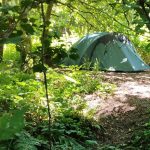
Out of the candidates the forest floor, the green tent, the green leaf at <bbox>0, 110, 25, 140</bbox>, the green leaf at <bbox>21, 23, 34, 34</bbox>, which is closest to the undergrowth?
the forest floor

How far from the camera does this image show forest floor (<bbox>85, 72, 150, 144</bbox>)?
219 inches

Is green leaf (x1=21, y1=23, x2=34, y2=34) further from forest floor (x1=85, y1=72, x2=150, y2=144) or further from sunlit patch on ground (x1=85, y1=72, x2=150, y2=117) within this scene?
sunlit patch on ground (x1=85, y1=72, x2=150, y2=117)

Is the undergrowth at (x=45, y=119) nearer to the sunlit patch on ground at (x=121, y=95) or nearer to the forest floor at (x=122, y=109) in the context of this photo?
the forest floor at (x=122, y=109)

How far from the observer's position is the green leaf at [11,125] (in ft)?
2.09

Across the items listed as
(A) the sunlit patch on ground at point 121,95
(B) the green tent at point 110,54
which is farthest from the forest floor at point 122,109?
(B) the green tent at point 110,54

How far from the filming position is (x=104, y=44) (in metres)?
11.4

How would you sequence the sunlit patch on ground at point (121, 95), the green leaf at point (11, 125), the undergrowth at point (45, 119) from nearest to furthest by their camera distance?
the green leaf at point (11, 125)
the undergrowth at point (45, 119)
the sunlit patch on ground at point (121, 95)

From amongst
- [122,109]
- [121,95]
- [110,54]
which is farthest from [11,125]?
[110,54]

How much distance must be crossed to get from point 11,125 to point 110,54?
34.9 ft

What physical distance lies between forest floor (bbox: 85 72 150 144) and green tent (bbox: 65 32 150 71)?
6.88 ft

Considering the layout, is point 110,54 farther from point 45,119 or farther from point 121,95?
point 45,119

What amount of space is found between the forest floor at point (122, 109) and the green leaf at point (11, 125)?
179 inches

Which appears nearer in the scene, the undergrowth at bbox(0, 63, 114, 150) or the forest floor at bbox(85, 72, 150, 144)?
the undergrowth at bbox(0, 63, 114, 150)

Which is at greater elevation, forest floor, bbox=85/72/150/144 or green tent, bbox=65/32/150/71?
green tent, bbox=65/32/150/71
